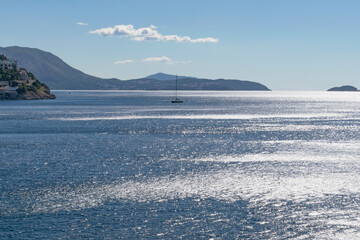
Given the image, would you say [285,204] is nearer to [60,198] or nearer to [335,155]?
[60,198]

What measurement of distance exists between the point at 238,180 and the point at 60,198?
79.0ft

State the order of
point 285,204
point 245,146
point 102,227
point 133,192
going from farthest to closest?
point 245,146, point 133,192, point 285,204, point 102,227

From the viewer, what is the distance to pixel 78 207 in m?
44.5

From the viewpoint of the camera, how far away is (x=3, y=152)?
8056cm

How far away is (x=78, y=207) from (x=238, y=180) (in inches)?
922

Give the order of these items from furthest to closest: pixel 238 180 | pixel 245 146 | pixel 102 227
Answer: pixel 245 146 → pixel 238 180 → pixel 102 227

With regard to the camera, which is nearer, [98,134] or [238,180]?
[238,180]

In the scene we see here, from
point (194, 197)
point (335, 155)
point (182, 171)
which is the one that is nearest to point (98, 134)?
point (182, 171)

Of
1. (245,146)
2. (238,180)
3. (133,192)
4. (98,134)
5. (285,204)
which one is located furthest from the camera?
(98,134)

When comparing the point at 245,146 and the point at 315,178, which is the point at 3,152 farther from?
the point at 315,178

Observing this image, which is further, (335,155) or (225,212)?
(335,155)

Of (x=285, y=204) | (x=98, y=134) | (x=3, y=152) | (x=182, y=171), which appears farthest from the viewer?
(x=98, y=134)

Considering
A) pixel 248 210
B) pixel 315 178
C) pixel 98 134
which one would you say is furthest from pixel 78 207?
pixel 98 134

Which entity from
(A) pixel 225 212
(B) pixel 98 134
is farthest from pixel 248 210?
(B) pixel 98 134
